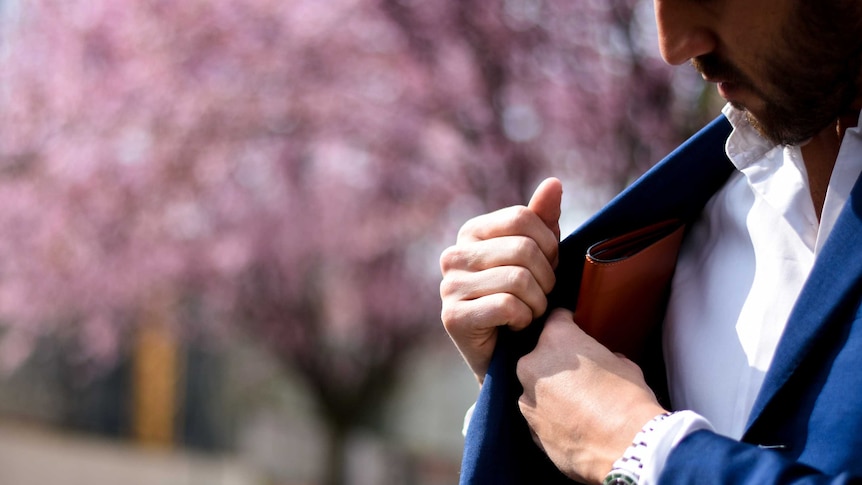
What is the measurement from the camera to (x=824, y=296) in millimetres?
955

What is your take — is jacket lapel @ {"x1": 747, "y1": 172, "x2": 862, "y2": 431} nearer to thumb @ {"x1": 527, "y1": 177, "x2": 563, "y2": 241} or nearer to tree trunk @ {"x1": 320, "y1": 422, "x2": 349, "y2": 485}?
thumb @ {"x1": 527, "y1": 177, "x2": 563, "y2": 241}

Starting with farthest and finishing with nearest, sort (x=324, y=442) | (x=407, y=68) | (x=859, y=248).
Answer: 1. (x=324, y=442)
2. (x=407, y=68)
3. (x=859, y=248)

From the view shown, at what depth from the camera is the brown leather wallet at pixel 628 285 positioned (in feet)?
3.83

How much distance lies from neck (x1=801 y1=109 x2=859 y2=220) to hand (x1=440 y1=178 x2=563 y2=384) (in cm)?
27

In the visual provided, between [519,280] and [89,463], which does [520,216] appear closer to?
[519,280]

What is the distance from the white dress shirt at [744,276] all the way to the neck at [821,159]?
0.03ft

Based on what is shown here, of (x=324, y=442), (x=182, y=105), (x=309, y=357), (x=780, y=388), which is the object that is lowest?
(x=324, y=442)

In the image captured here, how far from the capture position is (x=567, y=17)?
3934mm

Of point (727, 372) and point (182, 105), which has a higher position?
point (182, 105)

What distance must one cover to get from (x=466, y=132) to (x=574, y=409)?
318 cm

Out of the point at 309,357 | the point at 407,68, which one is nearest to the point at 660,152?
the point at 407,68

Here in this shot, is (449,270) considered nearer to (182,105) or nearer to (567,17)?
(567,17)

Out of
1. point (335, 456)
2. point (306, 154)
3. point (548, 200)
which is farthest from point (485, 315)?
point (335, 456)

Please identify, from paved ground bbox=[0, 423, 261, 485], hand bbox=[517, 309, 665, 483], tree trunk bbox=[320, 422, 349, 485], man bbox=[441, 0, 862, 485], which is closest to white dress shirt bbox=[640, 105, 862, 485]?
man bbox=[441, 0, 862, 485]
